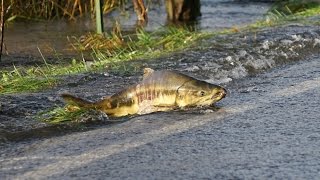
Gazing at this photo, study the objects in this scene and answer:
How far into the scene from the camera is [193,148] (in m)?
3.82

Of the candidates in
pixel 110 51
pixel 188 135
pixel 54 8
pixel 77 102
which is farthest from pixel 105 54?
pixel 188 135

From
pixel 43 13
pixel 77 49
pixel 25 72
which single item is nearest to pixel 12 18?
pixel 43 13

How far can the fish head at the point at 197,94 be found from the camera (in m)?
4.55

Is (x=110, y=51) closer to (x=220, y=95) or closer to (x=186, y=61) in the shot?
(x=186, y=61)

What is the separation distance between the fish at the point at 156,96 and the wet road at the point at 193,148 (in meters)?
0.09

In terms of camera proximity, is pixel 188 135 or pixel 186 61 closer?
pixel 188 135

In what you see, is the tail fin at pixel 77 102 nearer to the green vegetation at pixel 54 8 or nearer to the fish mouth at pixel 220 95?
the fish mouth at pixel 220 95

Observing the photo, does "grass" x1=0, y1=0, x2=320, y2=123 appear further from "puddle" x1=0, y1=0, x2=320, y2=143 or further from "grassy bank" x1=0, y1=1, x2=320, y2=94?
"puddle" x1=0, y1=0, x2=320, y2=143

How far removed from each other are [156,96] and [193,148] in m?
0.77

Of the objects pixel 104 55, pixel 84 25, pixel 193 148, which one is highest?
pixel 193 148

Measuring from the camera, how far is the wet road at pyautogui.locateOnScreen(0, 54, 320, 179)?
Answer: 11.3 feet

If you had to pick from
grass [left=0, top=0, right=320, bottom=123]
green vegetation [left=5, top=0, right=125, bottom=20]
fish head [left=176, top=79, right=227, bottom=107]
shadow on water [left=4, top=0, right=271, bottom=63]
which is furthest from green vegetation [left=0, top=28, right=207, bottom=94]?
green vegetation [left=5, top=0, right=125, bottom=20]

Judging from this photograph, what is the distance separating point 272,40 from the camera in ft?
23.7

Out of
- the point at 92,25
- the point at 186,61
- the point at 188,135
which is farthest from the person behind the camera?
the point at 92,25
